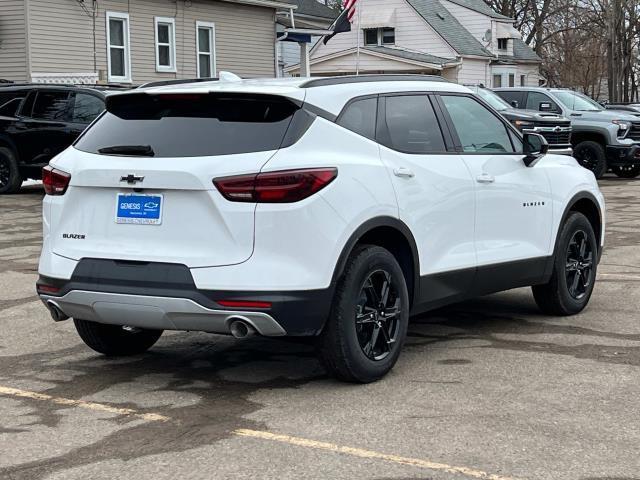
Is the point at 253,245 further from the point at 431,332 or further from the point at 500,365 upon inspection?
the point at 431,332

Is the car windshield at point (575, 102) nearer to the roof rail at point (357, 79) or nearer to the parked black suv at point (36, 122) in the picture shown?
the parked black suv at point (36, 122)

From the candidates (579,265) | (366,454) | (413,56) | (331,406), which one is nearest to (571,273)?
(579,265)

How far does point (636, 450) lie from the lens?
4734 millimetres

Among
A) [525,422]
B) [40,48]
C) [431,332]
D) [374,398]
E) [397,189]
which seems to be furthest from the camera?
[40,48]

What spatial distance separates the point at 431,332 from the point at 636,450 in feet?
9.05

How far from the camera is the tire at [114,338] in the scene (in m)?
6.61

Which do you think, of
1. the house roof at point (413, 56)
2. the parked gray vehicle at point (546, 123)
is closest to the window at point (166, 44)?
the parked gray vehicle at point (546, 123)

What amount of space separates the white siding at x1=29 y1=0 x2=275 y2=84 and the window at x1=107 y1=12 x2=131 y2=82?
19 cm

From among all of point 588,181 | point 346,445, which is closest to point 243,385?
Answer: point 346,445

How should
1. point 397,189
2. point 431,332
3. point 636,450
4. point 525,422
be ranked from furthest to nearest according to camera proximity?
point 431,332, point 397,189, point 525,422, point 636,450

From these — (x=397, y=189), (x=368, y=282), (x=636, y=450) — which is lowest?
(x=636, y=450)

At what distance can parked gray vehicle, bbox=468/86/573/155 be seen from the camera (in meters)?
21.4

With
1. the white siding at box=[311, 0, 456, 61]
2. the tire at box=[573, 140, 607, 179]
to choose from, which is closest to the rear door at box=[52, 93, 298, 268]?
the tire at box=[573, 140, 607, 179]

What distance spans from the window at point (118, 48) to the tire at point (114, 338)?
73.3 ft
